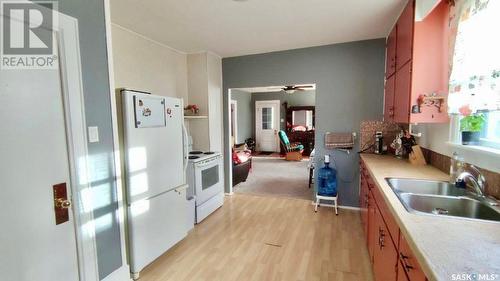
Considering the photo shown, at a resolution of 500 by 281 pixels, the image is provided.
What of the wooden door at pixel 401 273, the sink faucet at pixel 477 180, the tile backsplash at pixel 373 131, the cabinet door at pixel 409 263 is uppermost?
the tile backsplash at pixel 373 131

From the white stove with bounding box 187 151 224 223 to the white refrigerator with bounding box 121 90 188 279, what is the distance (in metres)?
0.36

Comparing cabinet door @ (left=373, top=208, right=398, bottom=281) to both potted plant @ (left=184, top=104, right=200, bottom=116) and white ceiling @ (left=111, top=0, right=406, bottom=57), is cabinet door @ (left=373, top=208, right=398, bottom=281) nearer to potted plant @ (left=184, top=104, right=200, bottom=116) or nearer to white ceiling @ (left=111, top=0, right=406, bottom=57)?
white ceiling @ (left=111, top=0, right=406, bottom=57)

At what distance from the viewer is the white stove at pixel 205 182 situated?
2.99 m

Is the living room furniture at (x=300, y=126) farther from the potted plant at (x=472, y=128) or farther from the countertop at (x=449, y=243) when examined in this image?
the countertop at (x=449, y=243)

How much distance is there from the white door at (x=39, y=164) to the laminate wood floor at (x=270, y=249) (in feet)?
2.88

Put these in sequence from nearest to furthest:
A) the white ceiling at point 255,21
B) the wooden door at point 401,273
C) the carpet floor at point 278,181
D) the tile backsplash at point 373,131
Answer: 1. the wooden door at point 401,273
2. the white ceiling at point 255,21
3. the tile backsplash at point 373,131
4. the carpet floor at point 278,181

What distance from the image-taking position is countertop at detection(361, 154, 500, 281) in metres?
0.77

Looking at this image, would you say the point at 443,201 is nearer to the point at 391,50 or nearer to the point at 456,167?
the point at 456,167

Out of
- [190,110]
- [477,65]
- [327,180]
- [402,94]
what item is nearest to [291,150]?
[327,180]

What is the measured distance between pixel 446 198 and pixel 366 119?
203 cm

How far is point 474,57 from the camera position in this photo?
146 cm

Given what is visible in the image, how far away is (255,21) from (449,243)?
2.49 meters

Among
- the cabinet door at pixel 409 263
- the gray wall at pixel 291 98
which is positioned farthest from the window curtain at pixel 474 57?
the gray wall at pixel 291 98

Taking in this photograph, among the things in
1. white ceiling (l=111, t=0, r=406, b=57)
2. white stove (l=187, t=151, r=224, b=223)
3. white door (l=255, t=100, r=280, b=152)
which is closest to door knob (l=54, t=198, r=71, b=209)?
white stove (l=187, t=151, r=224, b=223)
